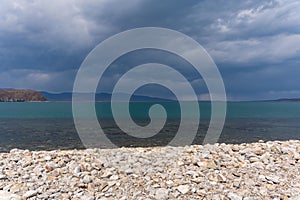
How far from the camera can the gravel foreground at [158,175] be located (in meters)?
6.04

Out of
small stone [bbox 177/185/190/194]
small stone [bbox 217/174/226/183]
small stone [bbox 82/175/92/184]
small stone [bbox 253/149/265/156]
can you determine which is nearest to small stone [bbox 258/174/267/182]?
small stone [bbox 217/174/226/183]

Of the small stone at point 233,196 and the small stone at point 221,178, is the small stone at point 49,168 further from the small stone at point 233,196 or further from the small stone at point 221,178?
the small stone at point 233,196

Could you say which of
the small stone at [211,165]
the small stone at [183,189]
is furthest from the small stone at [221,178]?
the small stone at [183,189]

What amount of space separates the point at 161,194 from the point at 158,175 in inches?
30.7

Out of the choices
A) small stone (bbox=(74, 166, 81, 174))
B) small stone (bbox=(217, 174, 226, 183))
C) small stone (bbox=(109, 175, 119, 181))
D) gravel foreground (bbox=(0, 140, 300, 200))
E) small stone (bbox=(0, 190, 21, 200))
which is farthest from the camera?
small stone (bbox=(74, 166, 81, 174))

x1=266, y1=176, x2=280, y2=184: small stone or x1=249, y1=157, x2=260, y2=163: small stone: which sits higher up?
x1=249, y1=157, x2=260, y2=163: small stone

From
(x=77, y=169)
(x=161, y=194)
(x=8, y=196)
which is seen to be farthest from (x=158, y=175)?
(x=8, y=196)

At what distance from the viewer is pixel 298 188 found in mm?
6258

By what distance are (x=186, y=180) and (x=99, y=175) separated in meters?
2.34

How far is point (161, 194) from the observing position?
5.98 metres

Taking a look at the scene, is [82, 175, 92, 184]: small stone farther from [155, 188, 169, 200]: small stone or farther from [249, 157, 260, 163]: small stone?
[249, 157, 260, 163]: small stone

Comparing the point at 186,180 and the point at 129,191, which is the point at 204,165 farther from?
the point at 129,191

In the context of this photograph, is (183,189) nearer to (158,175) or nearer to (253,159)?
(158,175)

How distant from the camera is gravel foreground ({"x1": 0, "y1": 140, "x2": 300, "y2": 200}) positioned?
604cm
